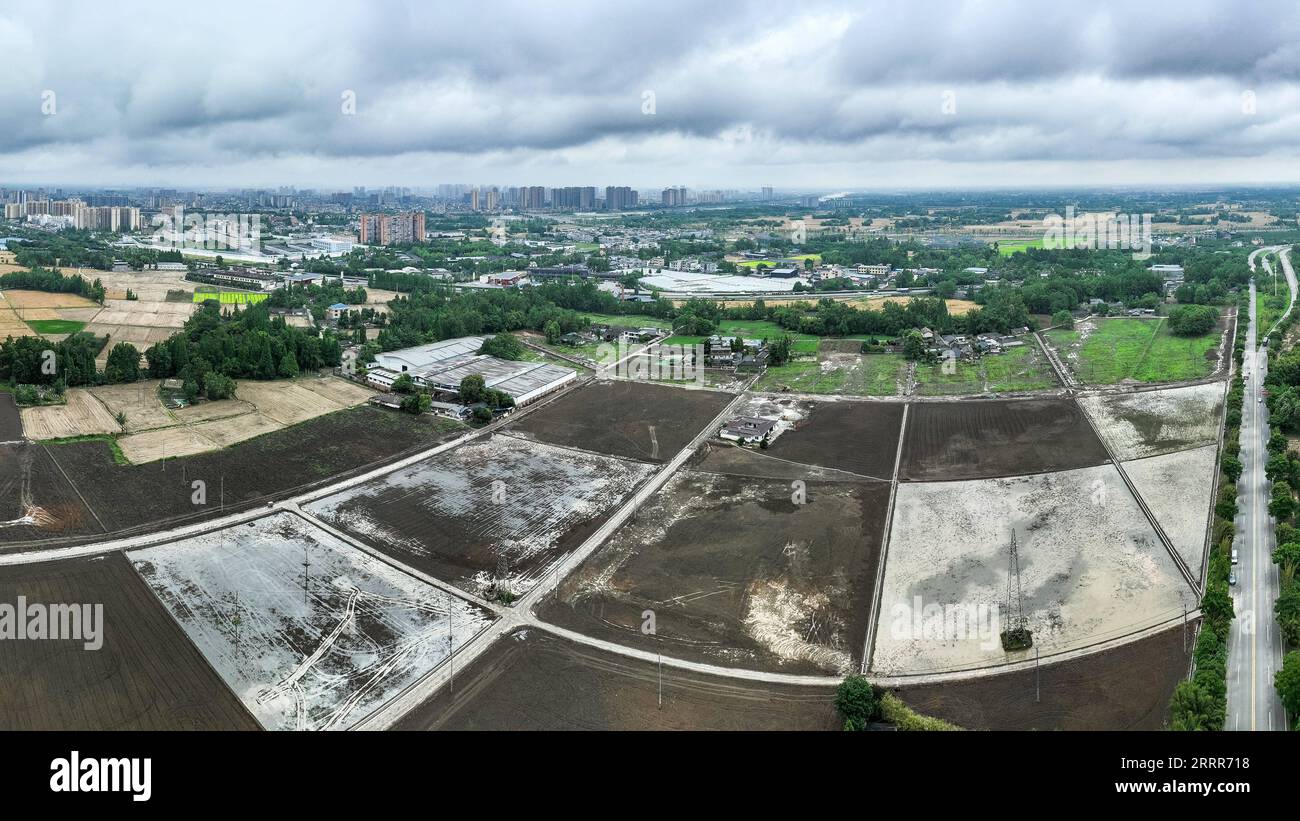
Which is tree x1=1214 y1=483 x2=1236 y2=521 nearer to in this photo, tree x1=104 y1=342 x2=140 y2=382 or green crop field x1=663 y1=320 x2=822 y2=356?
green crop field x1=663 y1=320 x2=822 y2=356

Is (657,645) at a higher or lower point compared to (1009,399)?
lower

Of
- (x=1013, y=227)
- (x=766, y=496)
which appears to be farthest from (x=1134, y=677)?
(x=1013, y=227)

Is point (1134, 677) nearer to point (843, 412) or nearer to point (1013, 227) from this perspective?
point (843, 412)

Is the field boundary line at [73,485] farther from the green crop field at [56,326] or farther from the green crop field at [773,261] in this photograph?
the green crop field at [773,261]

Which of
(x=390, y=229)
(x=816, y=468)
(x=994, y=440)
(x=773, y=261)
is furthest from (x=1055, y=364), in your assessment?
(x=390, y=229)

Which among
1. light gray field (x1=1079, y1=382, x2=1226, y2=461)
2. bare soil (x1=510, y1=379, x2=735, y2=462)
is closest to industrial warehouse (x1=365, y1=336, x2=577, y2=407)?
bare soil (x1=510, y1=379, x2=735, y2=462)

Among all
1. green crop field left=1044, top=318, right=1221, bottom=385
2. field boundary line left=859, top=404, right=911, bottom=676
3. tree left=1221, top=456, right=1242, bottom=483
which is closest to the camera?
field boundary line left=859, top=404, right=911, bottom=676
